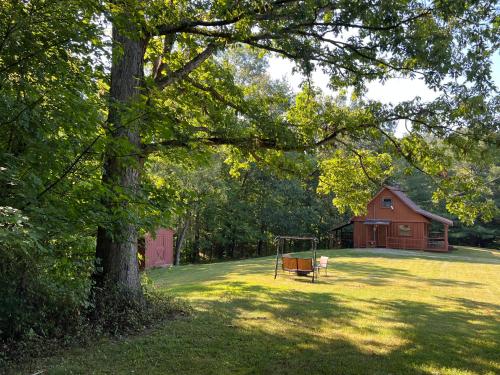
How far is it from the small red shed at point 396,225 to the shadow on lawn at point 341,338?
2832 centimetres

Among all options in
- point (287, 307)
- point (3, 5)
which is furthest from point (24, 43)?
point (287, 307)

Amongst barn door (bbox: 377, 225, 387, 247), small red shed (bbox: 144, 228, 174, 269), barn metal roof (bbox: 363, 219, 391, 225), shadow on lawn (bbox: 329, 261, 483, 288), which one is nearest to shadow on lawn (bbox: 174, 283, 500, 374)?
shadow on lawn (bbox: 329, 261, 483, 288)

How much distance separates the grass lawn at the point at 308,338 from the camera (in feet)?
19.2

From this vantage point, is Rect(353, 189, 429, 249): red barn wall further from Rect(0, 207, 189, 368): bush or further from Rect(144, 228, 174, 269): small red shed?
Rect(0, 207, 189, 368): bush

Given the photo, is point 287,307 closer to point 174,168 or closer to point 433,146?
point 433,146

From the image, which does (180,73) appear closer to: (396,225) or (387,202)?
(387,202)

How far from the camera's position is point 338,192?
44.5 ft

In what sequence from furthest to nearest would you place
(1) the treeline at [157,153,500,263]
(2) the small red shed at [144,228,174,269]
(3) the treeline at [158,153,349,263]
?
(3) the treeline at [158,153,349,263] < (1) the treeline at [157,153,500,263] < (2) the small red shed at [144,228,174,269]

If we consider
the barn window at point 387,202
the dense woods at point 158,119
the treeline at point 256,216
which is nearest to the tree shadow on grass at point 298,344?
the dense woods at point 158,119

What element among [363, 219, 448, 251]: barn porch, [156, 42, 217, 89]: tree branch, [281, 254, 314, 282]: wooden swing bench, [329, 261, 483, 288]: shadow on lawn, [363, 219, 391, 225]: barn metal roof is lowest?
[329, 261, 483, 288]: shadow on lawn

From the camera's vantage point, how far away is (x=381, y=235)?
40250mm

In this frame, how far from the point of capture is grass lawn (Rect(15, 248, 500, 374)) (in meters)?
5.84

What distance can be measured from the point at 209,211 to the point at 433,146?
30.0 metres

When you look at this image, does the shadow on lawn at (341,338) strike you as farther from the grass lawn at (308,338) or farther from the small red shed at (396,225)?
the small red shed at (396,225)
